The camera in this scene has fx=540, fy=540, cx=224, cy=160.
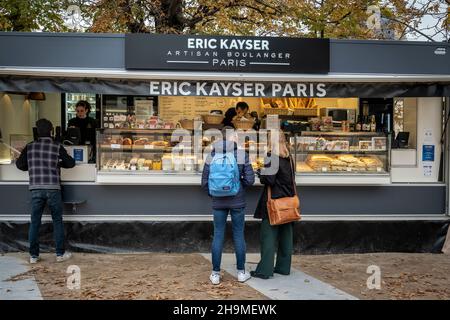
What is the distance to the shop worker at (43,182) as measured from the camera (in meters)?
6.97

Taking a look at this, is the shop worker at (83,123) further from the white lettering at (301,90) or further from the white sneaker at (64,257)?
the white lettering at (301,90)

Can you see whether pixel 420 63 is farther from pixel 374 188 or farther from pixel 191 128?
pixel 191 128

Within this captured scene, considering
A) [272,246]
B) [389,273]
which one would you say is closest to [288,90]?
[272,246]

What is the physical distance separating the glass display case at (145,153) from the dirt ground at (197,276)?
124cm

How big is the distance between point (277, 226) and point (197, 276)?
3.76 ft

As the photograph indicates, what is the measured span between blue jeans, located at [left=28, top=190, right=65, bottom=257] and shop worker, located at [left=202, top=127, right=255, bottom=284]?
2.12 metres

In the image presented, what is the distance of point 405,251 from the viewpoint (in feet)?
25.9

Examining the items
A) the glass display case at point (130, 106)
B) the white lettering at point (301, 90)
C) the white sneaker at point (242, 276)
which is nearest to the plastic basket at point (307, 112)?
the glass display case at point (130, 106)

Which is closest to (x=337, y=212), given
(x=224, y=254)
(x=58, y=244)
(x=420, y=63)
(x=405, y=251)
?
(x=405, y=251)

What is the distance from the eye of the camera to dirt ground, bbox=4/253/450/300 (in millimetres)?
5840

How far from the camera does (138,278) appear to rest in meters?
6.43

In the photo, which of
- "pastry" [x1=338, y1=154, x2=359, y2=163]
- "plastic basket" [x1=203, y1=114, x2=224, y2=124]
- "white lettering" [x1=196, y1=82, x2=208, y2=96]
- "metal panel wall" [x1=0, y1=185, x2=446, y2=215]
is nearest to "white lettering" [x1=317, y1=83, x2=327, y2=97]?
"pastry" [x1=338, y1=154, x2=359, y2=163]

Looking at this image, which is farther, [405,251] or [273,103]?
[273,103]
